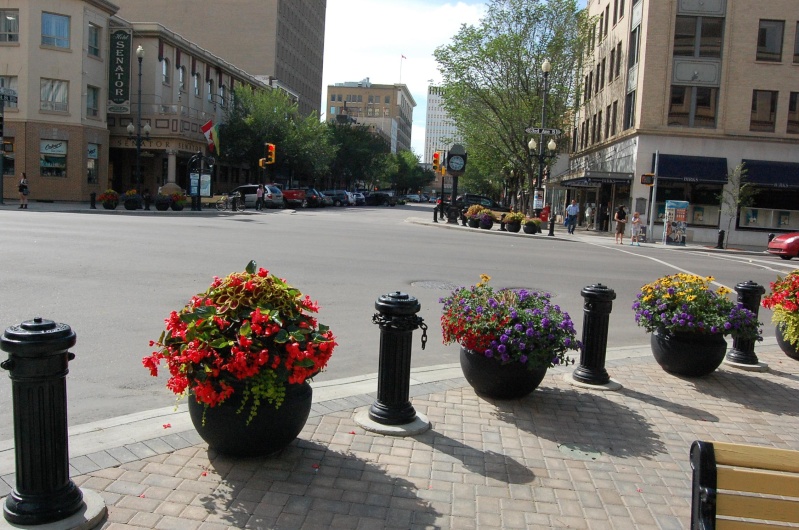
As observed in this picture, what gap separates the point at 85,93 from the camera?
3994 centimetres

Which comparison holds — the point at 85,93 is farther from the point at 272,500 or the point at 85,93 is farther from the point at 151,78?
the point at 272,500

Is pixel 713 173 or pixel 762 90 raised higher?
pixel 762 90

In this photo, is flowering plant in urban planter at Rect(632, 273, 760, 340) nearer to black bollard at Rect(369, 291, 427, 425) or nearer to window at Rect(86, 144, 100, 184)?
black bollard at Rect(369, 291, 427, 425)

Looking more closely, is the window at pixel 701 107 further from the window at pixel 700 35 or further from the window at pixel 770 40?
the window at pixel 770 40

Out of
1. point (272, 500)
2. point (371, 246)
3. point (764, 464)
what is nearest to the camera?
point (764, 464)

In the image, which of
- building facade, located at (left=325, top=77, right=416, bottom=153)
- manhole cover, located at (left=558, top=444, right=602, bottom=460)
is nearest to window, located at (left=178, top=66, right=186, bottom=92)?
manhole cover, located at (left=558, top=444, right=602, bottom=460)

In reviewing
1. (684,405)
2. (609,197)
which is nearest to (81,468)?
(684,405)

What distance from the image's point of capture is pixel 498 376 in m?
5.52

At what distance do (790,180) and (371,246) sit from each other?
22.6 meters

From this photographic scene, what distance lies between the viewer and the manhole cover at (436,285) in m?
11.9

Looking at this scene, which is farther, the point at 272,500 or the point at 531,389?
the point at 531,389

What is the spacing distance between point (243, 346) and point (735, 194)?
2965 cm

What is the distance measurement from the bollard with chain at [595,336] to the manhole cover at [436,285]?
5.52 metres

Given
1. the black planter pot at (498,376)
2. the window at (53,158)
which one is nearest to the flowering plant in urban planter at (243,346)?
the black planter pot at (498,376)
